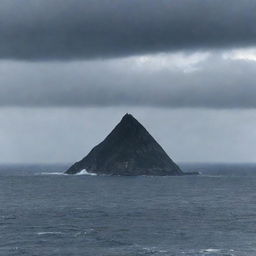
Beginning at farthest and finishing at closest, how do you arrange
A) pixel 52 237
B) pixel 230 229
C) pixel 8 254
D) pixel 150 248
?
pixel 230 229 → pixel 52 237 → pixel 150 248 → pixel 8 254

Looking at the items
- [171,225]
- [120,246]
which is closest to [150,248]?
[120,246]

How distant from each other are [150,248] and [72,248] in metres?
17.4

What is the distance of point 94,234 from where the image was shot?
175m

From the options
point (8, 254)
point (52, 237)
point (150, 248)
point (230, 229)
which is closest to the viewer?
point (8, 254)

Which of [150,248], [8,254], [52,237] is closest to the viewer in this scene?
[8,254]

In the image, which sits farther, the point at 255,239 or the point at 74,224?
the point at 74,224

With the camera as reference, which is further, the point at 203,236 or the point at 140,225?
the point at 140,225

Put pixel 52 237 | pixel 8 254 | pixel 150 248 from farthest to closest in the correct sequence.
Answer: pixel 52 237
pixel 150 248
pixel 8 254

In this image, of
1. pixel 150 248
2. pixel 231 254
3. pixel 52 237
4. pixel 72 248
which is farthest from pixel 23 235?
pixel 231 254

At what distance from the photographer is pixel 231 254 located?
145875mm

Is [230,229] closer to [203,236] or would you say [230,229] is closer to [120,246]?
[203,236]

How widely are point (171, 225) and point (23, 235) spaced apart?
1787 inches

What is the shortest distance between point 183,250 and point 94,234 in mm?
31246

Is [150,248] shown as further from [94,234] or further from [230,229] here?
[230,229]
